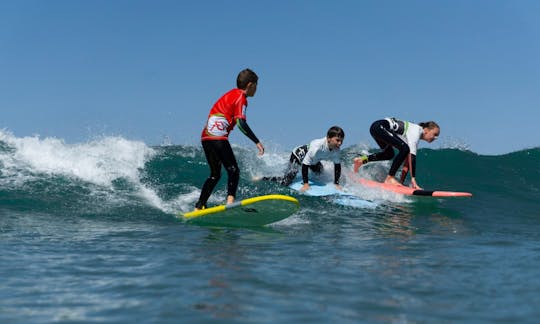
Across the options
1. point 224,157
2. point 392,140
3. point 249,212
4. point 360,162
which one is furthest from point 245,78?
point 360,162

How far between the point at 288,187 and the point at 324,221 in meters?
2.98

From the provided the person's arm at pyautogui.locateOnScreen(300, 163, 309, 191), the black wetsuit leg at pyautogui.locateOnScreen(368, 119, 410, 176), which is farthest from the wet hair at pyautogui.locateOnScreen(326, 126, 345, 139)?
the black wetsuit leg at pyautogui.locateOnScreen(368, 119, 410, 176)

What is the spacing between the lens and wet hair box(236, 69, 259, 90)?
720cm

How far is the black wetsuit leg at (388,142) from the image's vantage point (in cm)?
1061

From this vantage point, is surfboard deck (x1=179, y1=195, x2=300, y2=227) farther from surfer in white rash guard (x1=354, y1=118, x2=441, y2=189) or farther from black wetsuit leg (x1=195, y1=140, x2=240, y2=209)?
surfer in white rash guard (x1=354, y1=118, x2=441, y2=189)

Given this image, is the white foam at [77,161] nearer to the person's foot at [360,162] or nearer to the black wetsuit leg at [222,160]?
the black wetsuit leg at [222,160]

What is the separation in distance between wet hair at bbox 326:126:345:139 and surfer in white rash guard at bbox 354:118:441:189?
1.61m

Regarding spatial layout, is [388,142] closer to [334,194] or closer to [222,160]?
[334,194]

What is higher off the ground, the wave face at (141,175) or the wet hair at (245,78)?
the wet hair at (245,78)

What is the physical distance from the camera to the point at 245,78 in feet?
23.6

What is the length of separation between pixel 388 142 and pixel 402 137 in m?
0.31

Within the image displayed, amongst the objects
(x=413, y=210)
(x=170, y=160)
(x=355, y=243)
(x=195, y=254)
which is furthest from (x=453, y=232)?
(x=170, y=160)

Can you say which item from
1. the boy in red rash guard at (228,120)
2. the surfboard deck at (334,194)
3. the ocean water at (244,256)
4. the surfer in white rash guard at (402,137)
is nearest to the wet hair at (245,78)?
the boy in red rash guard at (228,120)

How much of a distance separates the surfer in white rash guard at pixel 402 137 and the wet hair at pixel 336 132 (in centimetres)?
161
